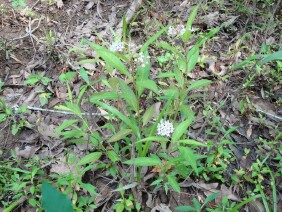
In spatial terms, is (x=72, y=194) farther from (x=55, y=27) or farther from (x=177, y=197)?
(x=55, y=27)

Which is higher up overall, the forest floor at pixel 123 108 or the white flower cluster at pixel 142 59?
the white flower cluster at pixel 142 59

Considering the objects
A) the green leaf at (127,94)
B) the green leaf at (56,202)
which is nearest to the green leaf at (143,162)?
the green leaf at (127,94)

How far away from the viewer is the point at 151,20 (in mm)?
3172

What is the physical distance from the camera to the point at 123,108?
174 centimetres

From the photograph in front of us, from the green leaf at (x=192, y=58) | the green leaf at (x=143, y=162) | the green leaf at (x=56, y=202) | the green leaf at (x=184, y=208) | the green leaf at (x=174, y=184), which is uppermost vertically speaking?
the green leaf at (x=56, y=202)

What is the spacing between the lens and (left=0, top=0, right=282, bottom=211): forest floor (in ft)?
6.23

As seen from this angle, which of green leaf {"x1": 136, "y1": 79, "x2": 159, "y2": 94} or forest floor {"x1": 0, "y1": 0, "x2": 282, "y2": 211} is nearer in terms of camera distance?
green leaf {"x1": 136, "y1": 79, "x2": 159, "y2": 94}

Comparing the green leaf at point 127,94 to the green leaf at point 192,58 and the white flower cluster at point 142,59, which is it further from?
the green leaf at point 192,58

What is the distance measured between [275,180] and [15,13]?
2.89 m

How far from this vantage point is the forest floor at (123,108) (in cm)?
190

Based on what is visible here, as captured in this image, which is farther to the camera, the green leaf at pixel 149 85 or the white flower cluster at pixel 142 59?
the white flower cluster at pixel 142 59

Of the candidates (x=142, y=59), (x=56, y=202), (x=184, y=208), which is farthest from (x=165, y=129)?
(x=56, y=202)

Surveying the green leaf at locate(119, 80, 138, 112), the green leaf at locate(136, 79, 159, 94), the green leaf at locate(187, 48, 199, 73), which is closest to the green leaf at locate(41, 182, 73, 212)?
the green leaf at locate(136, 79, 159, 94)

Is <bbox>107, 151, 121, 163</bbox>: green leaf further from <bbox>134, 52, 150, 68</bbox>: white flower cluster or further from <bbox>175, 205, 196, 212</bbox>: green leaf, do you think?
<bbox>134, 52, 150, 68</bbox>: white flower cluster
